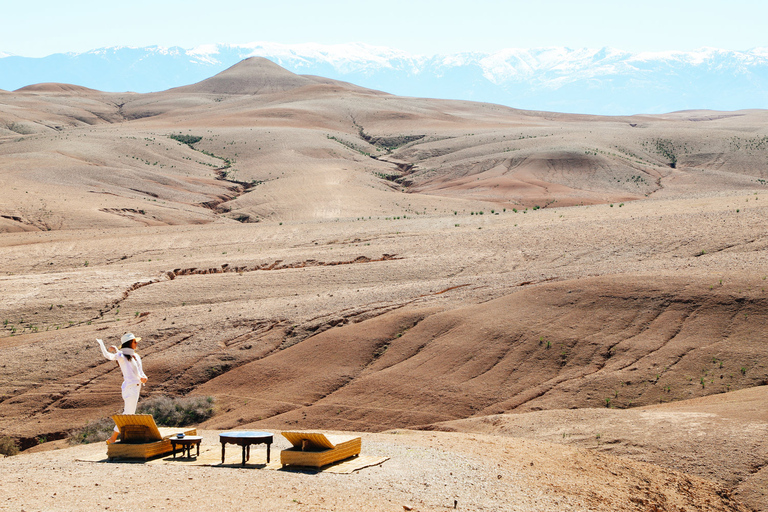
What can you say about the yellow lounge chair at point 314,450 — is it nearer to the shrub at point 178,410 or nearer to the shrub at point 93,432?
the shrub at point 93,432

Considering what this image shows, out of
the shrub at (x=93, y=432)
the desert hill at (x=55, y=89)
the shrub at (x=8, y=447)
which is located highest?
the desert hill at (x=55, y=89)

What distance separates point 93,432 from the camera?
1691 cm

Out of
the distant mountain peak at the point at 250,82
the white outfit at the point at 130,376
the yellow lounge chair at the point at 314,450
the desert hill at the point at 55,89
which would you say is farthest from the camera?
the distant mountain peak at the point at 250,82

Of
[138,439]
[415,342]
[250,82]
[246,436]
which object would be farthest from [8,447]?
[250,82]

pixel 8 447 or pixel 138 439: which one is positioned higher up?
pixel 138 439

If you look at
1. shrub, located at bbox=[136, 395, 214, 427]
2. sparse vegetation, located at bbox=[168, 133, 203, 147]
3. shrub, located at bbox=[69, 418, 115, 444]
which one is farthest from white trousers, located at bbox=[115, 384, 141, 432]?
sparse vegetation, located at bbox=[168, 133, 203, 147]

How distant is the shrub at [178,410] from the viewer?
17688 mm

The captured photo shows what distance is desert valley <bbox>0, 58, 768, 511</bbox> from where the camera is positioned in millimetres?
10648

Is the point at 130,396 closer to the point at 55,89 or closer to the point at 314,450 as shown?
the point at 314,450

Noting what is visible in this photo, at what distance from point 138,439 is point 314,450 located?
2.83m

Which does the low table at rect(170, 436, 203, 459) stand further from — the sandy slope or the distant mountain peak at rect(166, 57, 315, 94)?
the distant mountain peak at rect(166, 57, 315, 94)

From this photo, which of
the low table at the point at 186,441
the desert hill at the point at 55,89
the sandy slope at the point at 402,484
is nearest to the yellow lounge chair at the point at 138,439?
the low table at the point at 186,441

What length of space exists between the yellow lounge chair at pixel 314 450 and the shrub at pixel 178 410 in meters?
7.70

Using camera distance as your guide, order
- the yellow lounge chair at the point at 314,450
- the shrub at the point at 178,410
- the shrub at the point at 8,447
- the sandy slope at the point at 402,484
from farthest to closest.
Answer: the shrub at the point at 178,410 → the shrub at the point at 8,447 → the yellow lounge chair at the point at 314,450 → the sandy slope at the point at 402,484
